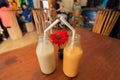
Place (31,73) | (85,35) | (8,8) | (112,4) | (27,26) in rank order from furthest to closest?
1. (27,26)
2. (8,8)
3. (112,4)
4. (85,35)
5. (31,73)

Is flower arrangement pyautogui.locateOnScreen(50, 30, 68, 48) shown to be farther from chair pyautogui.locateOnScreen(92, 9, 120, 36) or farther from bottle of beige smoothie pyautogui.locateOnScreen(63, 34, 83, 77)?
chair pyautogui.locateOnScreen(92, 9, 120, 36)

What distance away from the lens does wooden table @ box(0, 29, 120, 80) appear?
2.24ft

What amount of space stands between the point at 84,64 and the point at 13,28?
2042 mm

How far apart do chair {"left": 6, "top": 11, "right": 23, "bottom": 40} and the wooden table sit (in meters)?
1.65

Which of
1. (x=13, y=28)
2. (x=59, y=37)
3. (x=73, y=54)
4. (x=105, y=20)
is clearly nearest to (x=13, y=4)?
(x=13, y=28)

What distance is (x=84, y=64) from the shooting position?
0.76 m

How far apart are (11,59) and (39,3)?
1.91m

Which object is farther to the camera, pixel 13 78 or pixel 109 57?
pixel 109 57

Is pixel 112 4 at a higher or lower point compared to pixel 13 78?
higher

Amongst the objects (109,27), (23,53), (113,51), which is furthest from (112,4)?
(23,53)

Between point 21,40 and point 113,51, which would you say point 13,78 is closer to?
point 113,51

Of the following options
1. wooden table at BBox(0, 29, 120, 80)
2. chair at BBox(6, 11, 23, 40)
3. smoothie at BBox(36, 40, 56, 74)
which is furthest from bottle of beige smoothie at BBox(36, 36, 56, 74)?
chair at BBox(6, 11, 23, 40)

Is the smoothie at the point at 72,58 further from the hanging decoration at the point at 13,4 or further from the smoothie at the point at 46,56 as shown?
the hanging decoration at the point at 13,4

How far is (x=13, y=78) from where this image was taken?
68cm
